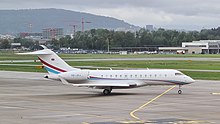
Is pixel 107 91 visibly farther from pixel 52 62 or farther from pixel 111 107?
pixel 111 107

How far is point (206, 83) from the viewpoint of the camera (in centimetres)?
6209

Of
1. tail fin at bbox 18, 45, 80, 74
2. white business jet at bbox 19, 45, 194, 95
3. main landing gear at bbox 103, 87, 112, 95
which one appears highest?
tail fin at bbox 18, 45, 80, 74

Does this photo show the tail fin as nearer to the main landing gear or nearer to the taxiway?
the taxiway

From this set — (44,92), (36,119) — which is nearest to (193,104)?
(36,119)

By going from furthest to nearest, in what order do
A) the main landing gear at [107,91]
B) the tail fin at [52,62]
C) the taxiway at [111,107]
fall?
the tail fin at [52,62] → the main landing gear at [107,91] → the taxiway at [111,107]

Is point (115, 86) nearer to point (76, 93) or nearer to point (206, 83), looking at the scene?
point (76, 93)

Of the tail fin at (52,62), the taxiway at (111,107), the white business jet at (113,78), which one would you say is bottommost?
the taxiway at (111,107)

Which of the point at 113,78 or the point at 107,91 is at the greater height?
the point at 113,78

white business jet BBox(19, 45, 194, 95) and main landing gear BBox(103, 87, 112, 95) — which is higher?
white business jet BBox(19, 45, 194, 95)

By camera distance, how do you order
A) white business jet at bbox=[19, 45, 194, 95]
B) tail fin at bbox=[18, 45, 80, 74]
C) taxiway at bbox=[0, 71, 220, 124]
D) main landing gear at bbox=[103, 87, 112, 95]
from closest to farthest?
1. taxiway at bbox=[0, 71, 220, 124]
2. white business jet at bbox=[19, 45, 194, 95]
3. main landing gear at bbox=[103, 87, 112, 95]
4. tail fin at bbox=[18, 45, 80, 74]

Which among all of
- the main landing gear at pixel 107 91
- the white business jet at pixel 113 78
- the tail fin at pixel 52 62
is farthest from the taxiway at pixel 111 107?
the tail fin at pixel 52 62

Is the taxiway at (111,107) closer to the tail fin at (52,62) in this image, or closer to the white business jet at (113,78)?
the white business jet at (113,78)

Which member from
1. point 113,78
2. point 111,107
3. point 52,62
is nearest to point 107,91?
point 113,78

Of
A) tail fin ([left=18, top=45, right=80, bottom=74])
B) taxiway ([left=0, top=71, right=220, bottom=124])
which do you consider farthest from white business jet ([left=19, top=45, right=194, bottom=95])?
taxiway ([left=0, top=71, right=220, bottom=124])
